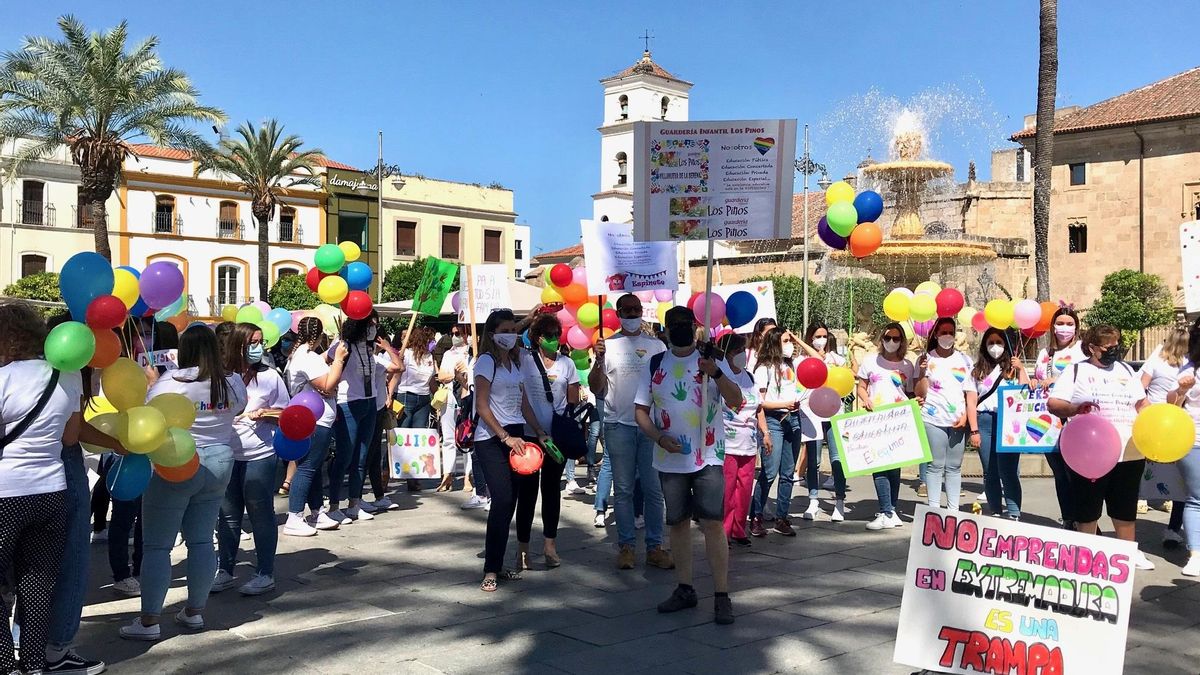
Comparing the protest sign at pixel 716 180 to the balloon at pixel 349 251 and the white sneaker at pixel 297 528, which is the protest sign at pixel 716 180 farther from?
the balloon at pixel 349 251

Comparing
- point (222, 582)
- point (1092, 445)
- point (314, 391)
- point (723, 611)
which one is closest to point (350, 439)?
point (314, 391)

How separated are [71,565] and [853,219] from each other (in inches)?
249

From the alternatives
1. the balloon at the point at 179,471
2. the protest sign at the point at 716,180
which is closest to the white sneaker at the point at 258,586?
the balloon at the point at 179,471

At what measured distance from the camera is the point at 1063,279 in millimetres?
52625

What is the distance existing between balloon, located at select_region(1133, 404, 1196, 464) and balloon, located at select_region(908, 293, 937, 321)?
4288 millimetres

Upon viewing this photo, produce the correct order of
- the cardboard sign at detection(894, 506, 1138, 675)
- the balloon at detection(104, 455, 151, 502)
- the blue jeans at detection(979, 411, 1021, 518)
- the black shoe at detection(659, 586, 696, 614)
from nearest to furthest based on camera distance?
the cardboard sign at detection(894, 506, 1138, 675), the balloon at detection(104, 455, 151, 502), the black shoe at detection(659, 586, 696, 614), the blue jeans at detection(979, 411, 1021, 518)

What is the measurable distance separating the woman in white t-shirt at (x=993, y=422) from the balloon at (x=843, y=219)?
1.63m

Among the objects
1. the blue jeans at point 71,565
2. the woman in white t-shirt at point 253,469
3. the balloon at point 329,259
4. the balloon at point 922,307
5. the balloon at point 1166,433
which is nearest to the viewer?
the blue jeans at point 71,565

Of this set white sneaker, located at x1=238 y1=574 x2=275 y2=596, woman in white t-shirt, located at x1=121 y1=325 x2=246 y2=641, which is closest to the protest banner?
white sneaker, located at x1=238 y1=574 x2=275 y2=596

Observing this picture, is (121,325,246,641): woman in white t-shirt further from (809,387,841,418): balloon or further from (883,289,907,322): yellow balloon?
(883,289,907,322): yellow balloon

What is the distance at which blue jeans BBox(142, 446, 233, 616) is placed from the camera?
18.2 ft

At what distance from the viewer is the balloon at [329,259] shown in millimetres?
10602

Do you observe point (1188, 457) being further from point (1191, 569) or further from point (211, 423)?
point (211, 423)

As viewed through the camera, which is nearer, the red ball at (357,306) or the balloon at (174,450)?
the balloon at (174,450)
